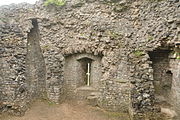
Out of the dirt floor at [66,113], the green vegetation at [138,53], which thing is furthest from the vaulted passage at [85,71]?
the green vegetation at [138,53]

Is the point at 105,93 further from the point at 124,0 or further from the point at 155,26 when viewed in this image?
the point at 124,0

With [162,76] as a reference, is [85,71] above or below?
above

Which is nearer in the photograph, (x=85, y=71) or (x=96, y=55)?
(x=96, y=55)

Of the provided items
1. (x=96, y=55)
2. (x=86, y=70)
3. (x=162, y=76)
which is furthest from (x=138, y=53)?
(x=86, y=70)

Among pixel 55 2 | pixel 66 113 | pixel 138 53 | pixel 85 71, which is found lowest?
pixel 66 113

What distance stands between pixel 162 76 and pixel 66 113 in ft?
15.7

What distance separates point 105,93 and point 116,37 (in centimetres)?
284

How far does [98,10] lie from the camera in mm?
7699

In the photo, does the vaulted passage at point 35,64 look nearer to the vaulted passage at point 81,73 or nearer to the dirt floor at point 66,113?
the dirt floor at point 66,113

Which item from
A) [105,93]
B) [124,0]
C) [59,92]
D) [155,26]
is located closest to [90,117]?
[105,93]

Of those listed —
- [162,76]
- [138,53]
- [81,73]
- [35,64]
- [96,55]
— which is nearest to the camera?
[138,53]

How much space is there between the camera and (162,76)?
21.7ft

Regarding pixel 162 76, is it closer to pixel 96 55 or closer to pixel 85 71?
pixel 96 55

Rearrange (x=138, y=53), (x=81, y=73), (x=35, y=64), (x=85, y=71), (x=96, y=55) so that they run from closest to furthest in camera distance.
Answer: (x=138, y=53)
(x=96, y=55)
(x=35, y=64)
(x=81, y=73)
(x=85, y=71)
